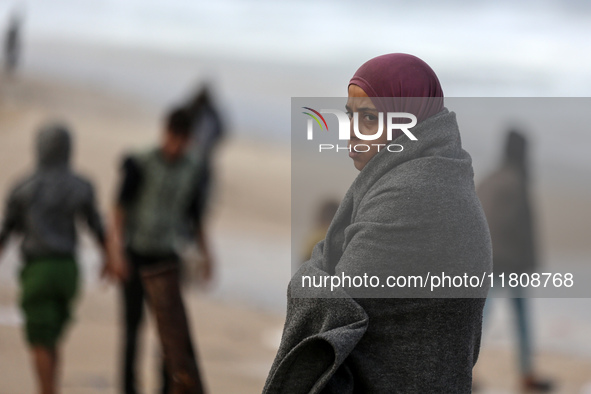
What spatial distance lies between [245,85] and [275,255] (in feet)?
124

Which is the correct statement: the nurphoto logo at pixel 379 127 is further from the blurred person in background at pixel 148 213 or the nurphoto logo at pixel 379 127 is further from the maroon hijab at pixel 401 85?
the blurred person in background at pixel 148 213

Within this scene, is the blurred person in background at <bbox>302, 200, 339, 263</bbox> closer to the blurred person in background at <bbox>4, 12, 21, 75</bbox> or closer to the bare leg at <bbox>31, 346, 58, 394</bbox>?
the bare leg at <bbox>31, 346, 58, 394</bbox>

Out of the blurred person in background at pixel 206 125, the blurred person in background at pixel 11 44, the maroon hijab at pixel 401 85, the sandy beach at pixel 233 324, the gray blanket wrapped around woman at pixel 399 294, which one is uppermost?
the blurred person in background at pixel 11 44

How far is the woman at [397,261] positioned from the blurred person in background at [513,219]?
3.68 metres

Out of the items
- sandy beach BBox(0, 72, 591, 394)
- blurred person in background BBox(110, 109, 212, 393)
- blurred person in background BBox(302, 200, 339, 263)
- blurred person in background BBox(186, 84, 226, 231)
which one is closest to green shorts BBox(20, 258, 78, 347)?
blurred person in background BBox(110, 109, 212, 393)

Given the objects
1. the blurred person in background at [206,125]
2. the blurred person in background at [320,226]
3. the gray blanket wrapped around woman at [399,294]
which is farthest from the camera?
the blurred person in background at [206,125]

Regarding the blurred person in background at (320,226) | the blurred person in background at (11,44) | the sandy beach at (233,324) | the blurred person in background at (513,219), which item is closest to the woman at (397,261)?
the blurred person in background at (320,226)

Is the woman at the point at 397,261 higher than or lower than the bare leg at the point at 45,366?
higher

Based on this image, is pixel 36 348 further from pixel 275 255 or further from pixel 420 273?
pixel 275 255

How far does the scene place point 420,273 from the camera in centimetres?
204

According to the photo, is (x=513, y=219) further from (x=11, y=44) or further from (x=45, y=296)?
(x=11, y=44)

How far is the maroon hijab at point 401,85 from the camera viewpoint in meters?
2.09

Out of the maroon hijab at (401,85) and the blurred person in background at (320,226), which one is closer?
the maroon hijab at (401,85)

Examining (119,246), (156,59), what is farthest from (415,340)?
(156,59)
